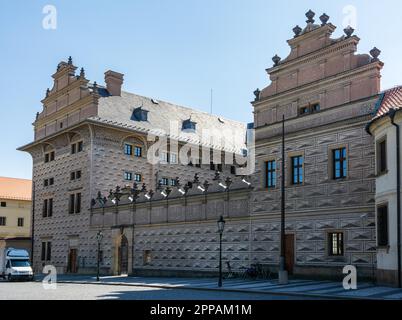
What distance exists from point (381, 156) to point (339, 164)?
297 centimetres

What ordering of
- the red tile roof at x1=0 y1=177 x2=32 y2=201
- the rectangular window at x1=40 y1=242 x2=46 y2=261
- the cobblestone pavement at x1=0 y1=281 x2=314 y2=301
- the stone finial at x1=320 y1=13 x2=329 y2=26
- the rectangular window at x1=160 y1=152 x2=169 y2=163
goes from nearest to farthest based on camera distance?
the cobblestone pavement at x1=0 y1=281 x2=314 y2=301
the stone finial at x1=320 y1=13 x2=329 y2=26
the rectangular window at x1=160 y1=152 x2=169 y2=163
the rectangular window at x1=40 y1=242 x2=46 y2=261
the red tile roof at x1=0 y1=177 x2=32 y2=201

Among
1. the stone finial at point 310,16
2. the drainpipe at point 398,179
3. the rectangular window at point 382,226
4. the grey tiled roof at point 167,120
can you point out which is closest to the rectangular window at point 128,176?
the grey tiled roof at point 167,120

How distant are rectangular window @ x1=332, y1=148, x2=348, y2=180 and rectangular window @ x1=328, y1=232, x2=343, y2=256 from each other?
8.23 ft

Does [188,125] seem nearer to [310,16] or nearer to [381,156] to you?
[310,16]

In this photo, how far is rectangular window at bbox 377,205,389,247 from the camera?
2150 cm

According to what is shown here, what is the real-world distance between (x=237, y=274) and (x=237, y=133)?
80.1ft

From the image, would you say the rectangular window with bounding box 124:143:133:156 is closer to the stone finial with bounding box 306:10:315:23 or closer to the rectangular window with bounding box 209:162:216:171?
the rectangular window with bounding box 209:162:216:171

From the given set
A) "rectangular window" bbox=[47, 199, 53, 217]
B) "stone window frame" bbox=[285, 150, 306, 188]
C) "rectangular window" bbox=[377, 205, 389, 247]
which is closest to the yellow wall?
"rectangular window" bbox=[47, 199, 53, 217]

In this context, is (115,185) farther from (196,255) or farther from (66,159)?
(196,255)

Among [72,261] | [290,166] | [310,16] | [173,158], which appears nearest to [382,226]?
[290,166]

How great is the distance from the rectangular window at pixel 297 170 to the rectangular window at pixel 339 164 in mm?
1882

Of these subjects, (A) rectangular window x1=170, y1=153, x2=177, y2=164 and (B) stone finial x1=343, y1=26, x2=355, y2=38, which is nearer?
(B) stone finial x1=343, y1=26, x2=355, y2=38

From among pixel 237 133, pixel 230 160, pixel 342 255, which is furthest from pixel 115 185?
pixel 342 255

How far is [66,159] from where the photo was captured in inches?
1708
